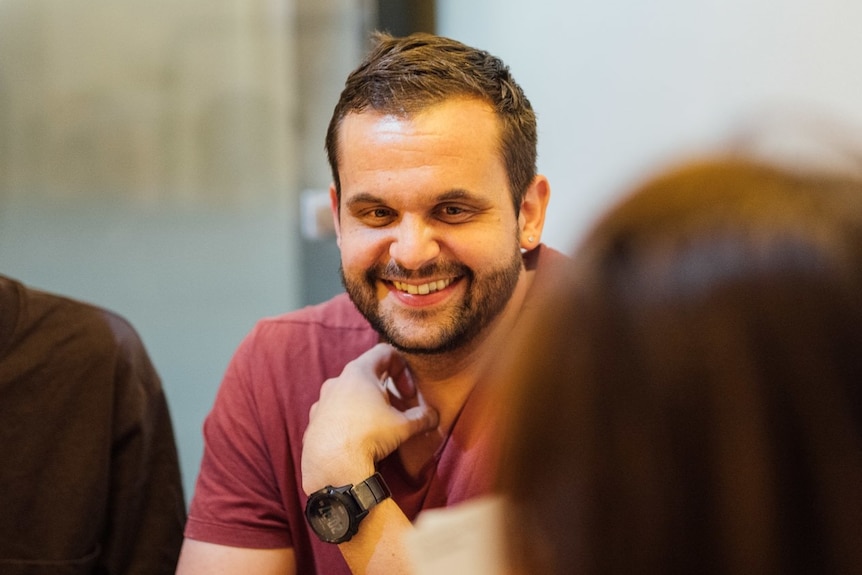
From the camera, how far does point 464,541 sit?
558 millimetres

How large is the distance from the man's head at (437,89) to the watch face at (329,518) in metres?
0.45

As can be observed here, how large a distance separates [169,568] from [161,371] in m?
1.05

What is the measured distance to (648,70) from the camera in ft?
4.63

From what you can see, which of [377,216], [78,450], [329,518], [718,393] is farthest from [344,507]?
[718,393]

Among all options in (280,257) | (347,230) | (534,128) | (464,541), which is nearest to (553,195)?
(534,128)

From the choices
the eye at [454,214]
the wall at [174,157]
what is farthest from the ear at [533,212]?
the wall at [174,157]

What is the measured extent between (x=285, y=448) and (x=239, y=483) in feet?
0.25

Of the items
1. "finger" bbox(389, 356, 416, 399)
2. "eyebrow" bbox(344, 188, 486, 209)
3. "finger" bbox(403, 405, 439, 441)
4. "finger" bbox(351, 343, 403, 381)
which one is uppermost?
"eyebrow" bbox(344, 188, 486, 209)

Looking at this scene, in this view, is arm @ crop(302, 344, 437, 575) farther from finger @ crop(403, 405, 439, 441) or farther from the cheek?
the cheek

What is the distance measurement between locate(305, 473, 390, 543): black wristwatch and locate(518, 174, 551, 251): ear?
415mm

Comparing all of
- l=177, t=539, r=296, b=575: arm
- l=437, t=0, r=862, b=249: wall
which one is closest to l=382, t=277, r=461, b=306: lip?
l=437, t=0, r=862, b=249: wall

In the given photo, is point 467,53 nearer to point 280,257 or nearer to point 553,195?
point 553,195

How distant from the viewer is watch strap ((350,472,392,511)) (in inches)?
A: 42.5

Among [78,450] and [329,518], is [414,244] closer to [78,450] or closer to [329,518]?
[329,518]
